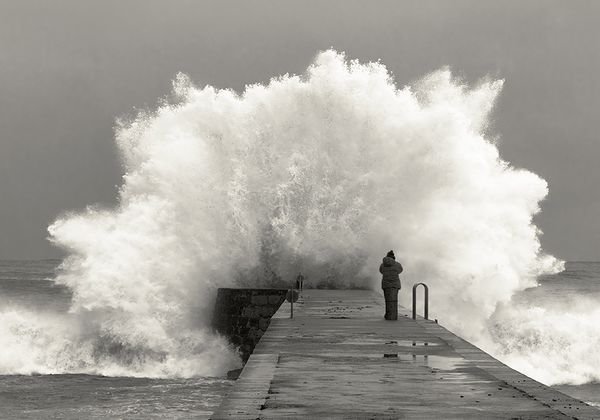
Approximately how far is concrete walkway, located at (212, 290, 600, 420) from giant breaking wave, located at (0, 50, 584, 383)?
11.2m

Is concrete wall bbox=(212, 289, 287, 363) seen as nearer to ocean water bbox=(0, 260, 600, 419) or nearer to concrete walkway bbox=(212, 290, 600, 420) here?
ocean water bbox=(0, 260, 600, 419)

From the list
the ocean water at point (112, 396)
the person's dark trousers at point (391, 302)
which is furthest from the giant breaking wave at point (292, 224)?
the person's dark trousers at point (391, 302)

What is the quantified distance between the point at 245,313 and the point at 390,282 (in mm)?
7078

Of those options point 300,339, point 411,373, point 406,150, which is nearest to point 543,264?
point 406,150

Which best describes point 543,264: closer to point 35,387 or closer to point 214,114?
point 214,114

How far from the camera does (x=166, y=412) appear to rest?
1922cm

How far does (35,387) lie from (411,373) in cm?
1599

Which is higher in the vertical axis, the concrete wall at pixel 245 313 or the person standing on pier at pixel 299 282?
the person standing on pier at pixel 299 282

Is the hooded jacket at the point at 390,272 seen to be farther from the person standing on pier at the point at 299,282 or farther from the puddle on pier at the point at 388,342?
the person standing on pier at the point at 299,282

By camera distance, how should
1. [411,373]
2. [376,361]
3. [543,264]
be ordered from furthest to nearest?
[543,264] → [376,361] → [411,373]

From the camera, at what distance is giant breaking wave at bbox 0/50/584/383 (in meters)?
26.4

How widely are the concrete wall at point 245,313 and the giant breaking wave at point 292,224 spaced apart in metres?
1.39

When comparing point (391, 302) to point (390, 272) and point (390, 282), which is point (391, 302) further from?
point (390, 272)

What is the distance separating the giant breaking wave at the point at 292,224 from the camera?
26.4 m
